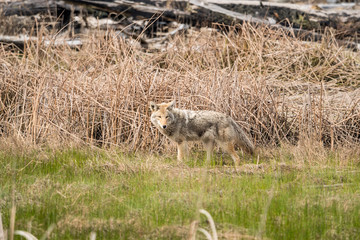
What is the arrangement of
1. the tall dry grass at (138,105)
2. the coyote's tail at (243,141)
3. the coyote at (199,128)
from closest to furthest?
1. the coyote at (199,128)
2. the coyote's tail at (243,141)
3. the tall dry grass at (138,105)

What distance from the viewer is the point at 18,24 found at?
49.4 ft

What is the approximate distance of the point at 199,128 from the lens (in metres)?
7.82

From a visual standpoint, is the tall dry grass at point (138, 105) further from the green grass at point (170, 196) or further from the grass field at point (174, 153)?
the green grass at point (170, 196)

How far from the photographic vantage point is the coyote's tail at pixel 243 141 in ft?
25.6

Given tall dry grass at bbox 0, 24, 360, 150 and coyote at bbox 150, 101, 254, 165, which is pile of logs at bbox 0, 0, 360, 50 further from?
coyote at bbox 150, 101, 254, 165

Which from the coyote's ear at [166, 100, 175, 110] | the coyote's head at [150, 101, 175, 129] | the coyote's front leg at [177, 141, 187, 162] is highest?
the coyote's ear at [166, 100, 175, 110]

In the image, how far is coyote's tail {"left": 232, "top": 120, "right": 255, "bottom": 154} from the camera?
307 inches

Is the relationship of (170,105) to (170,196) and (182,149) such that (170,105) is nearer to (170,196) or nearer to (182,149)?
(182,149)

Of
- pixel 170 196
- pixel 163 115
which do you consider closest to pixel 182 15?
pixel 163 115

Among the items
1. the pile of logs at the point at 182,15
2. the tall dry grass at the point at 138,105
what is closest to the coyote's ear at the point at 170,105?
the tall dry grass at the point at 138,105

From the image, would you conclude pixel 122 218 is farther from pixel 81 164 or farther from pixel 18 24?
pixel 18 24

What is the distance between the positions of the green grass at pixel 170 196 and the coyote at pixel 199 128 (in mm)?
405

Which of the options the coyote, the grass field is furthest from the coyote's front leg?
the grass field

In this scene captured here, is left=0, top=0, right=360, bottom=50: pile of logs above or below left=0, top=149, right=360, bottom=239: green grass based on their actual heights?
above
